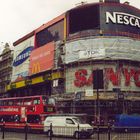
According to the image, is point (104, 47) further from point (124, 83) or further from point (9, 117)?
point (9, 117)

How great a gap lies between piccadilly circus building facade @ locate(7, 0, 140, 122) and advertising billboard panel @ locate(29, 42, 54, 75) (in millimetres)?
162

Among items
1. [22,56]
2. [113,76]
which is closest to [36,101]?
[113,76]

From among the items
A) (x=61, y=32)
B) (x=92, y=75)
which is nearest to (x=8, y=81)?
(x=61, y=32)

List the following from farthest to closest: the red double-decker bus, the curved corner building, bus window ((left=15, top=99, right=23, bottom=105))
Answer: the curved corner building < bus window ((left=15, top=99, right=23, bottom=105)) < the red double-decker bus

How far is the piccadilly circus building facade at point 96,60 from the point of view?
54625 millimetres

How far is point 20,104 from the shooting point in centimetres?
4466

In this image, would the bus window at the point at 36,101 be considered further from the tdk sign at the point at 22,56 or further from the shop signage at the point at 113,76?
the tdk sign at the point at 22,56

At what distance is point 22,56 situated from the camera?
73562 millimetres

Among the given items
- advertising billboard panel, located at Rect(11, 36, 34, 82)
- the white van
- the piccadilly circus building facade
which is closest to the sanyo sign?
the piccadilly circus building facade

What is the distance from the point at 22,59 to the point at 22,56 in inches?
30.5

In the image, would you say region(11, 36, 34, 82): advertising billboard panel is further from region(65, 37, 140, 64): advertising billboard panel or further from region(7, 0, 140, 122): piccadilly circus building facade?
region(65, 37, 140, 64): advertising billboard panel

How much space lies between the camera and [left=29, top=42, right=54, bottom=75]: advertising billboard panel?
2419 inches

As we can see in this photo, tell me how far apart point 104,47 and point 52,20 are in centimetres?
1360

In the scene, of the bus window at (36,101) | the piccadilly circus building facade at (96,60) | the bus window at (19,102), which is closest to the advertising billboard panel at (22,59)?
the piccadilly circus building facade at (96,60)
